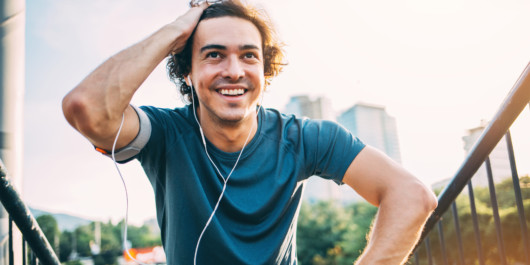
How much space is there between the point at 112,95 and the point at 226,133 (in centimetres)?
54

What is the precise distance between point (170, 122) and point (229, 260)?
25.8 inches

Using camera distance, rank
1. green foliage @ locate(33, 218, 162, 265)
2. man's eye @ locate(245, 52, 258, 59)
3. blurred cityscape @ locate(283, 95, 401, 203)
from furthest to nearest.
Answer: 1. green foliage @ locate(33, 218, 162, 265)
2. blurred cityscape @ locate(283, 95, 401, 203)
3. man's eye @ locate(245, 52, 258, 59)

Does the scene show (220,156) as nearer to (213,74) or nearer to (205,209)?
(205,209)

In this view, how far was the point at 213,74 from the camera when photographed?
1785mm

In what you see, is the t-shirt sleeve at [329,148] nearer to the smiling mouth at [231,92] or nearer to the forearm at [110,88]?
the smiling mouth at [231,92]

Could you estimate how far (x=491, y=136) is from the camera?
1640mm

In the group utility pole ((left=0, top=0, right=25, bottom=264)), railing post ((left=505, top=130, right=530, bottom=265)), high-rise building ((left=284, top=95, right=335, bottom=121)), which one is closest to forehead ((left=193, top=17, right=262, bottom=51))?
utility pole ((left=0, top=0, right=25, bottom=264))

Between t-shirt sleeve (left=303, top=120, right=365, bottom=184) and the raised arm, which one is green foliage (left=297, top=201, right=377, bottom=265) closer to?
t-shirt sleeve (left=303, top=120, right=365, bottom=184)

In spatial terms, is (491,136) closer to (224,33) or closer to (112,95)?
(224,33)

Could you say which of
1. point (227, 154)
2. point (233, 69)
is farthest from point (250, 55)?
point (227, 154)

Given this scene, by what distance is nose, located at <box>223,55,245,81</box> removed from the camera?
1.77m

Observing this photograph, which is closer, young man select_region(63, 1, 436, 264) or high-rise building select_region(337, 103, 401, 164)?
young man select_region(63, 1, 436, 264)

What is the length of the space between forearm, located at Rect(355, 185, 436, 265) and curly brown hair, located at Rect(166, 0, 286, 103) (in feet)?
3.79

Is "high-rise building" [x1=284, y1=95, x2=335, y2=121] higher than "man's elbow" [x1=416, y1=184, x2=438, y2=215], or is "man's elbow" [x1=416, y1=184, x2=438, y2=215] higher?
"high-rise building" [x1=284, y1=95, x2=335, y2=121]
